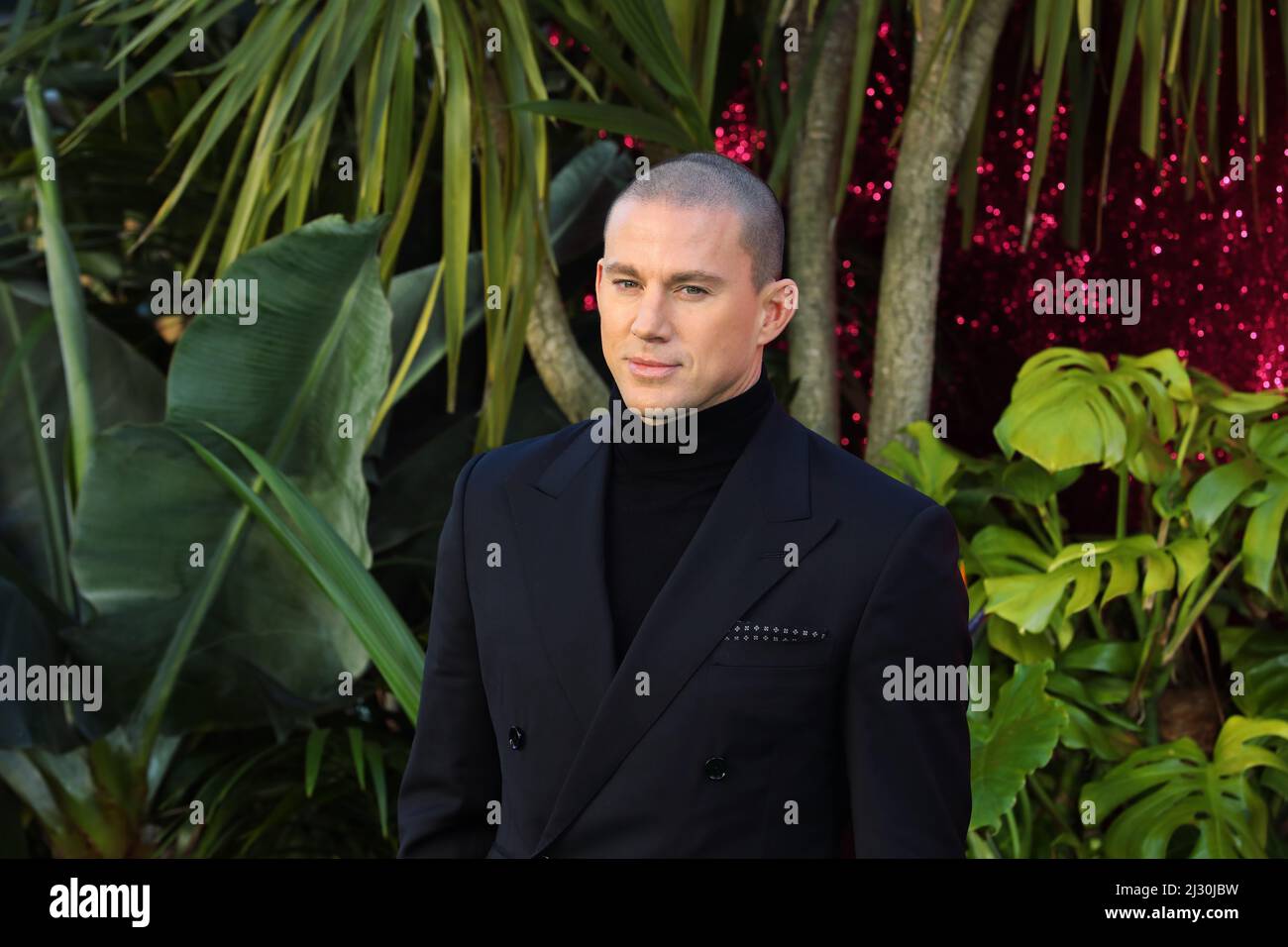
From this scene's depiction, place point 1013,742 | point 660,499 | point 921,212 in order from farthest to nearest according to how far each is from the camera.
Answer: point 921,212
point 1013,742
point 660,499

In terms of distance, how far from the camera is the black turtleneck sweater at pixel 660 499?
32.4 inches

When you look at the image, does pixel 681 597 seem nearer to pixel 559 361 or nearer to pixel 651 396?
pixel 651 396

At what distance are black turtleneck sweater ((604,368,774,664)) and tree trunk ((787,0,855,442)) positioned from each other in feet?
4.28

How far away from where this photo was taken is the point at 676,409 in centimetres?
77

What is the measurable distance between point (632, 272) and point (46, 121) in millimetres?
1553

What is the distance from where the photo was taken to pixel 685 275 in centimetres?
75

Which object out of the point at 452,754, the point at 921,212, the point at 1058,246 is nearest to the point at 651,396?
the point at 452,754

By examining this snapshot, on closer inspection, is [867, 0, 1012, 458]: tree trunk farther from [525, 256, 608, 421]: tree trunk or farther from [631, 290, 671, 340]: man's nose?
[631, 290, 671, 340]: man's nose

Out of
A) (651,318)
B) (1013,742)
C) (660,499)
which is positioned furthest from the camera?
(1013,742)

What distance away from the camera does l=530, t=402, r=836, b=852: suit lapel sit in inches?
30.9

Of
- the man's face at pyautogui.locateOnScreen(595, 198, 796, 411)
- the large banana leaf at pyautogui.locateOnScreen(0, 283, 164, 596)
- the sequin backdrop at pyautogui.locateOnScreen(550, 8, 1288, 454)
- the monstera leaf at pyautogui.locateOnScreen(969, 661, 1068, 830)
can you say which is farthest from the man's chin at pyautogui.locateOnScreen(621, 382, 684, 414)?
the sequin backdrop at pyautogui.locateOnScreen(550, 8, 1288, 454)

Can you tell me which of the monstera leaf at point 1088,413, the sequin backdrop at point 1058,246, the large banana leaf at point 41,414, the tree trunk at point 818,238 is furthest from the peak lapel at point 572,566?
the sequin backdrop at point 1058,246

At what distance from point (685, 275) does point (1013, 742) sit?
1.07 meters

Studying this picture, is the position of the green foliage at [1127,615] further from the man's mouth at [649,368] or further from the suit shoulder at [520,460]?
the man's mouth at [649,368]
